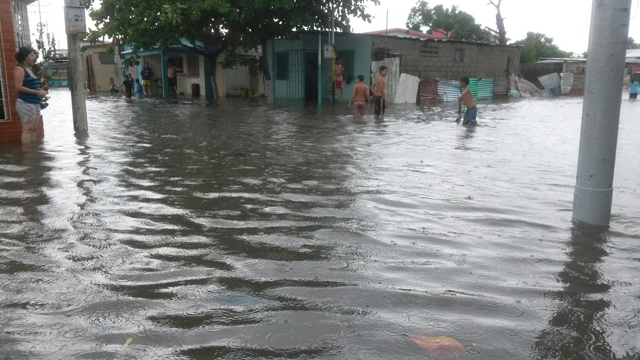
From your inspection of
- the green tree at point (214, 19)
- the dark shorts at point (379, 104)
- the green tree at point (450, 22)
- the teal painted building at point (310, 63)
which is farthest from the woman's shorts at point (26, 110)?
the green tree at point (450, 22)

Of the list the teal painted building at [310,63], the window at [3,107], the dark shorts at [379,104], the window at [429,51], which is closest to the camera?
the window at [3,107]

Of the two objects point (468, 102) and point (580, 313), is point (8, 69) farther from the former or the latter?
point (468, 102)

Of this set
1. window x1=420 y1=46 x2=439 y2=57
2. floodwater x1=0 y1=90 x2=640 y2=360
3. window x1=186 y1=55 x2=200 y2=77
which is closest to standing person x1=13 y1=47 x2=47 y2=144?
floodwater x1=0 y1=90 x2=640 y2=360

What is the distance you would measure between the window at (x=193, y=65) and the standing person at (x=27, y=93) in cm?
2264

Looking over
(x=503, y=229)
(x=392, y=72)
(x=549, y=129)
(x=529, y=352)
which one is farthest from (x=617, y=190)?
(x=392, y=72)

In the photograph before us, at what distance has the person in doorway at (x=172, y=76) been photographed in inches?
1182

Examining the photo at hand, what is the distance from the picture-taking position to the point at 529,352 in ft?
8.66

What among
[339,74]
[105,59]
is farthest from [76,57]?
[105,59]

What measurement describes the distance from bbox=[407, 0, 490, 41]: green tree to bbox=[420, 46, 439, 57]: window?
17473mm

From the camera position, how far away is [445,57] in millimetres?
29719

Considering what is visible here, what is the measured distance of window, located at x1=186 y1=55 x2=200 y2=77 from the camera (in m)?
31.3

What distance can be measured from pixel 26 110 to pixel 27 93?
1.04 ft

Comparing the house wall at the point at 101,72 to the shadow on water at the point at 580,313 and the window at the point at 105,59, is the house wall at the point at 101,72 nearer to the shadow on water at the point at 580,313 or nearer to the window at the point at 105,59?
the window at the point at 105,59

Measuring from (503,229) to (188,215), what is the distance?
274 centimetres
